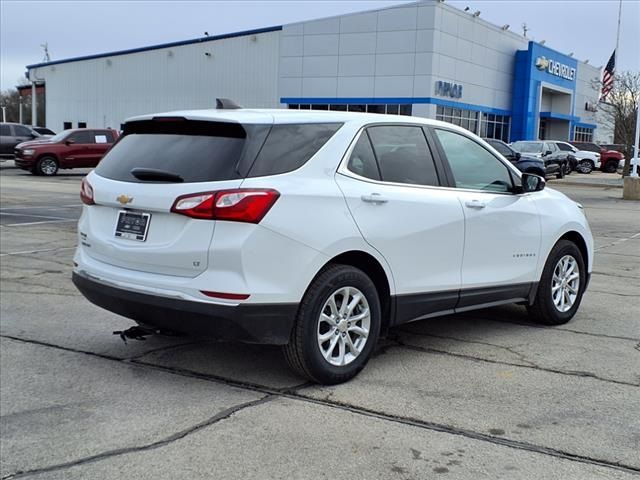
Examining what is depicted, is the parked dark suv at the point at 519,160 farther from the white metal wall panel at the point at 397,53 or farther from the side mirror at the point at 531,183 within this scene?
the side mirror at the point at 531,183

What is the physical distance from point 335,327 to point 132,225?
1458mm

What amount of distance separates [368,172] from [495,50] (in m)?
46.1

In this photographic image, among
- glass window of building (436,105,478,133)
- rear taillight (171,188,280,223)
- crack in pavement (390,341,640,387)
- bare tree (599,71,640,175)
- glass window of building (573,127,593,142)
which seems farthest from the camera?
glass window of building (573,127,593,142)

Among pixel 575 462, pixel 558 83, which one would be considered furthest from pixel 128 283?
pixel 558 83

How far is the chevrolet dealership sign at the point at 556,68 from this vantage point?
168ft

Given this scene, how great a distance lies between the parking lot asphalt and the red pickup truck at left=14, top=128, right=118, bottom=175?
70.9ft

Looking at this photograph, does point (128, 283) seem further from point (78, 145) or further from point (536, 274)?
point (78, 145)

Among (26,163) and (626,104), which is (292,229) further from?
(626,104)

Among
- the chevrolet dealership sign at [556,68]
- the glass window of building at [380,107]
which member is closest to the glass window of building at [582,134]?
the chevrolet dealership sign at [556,68]

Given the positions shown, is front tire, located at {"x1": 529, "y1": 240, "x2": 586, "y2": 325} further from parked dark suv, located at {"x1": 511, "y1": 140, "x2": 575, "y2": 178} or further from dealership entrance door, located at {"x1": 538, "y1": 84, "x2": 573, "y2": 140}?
dealership entrance door, located at {"x1": 538, "y1": 84, "x2": 573, "y2": 140}

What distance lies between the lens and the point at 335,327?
15.2 feet

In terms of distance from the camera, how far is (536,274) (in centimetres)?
615

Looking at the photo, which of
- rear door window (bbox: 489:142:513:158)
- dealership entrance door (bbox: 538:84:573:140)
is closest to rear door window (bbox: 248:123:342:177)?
rear door window (bbox: 489:142:513:158)

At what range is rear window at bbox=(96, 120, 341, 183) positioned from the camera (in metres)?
4.34
